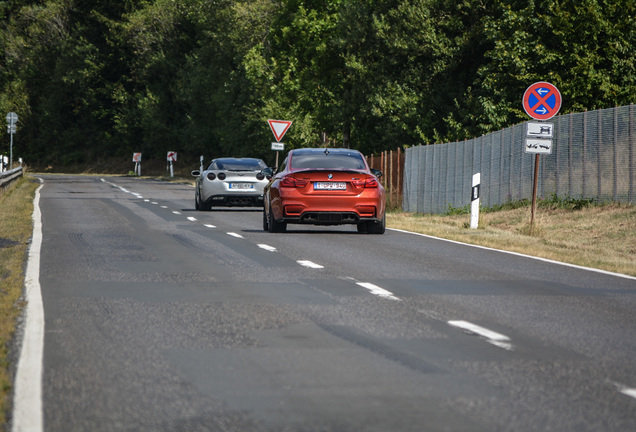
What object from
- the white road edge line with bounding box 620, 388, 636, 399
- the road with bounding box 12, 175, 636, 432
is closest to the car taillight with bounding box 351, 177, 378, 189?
the road with bounding box 12, 175, 636, 432

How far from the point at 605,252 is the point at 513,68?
18827mm

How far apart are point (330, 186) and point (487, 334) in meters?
Answer: 11.2

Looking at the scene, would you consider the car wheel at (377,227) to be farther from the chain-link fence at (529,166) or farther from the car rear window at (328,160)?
the chain-link fence at (529,166)

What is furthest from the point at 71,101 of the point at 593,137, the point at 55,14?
the point at 593,137

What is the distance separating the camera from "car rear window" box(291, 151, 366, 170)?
64.5ft

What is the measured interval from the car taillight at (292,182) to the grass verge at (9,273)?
4354mm

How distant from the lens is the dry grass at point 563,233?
15898 millimetres

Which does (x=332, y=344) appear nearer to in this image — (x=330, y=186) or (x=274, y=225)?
(x=330, y=186)

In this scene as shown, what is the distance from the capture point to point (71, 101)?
9575 centimetres

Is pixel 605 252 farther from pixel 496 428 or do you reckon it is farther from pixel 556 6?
pixel 556 6

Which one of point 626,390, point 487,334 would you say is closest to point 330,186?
point 487,334

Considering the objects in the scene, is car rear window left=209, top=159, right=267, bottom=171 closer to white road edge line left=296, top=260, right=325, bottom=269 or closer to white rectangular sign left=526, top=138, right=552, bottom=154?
white rectangular sign left=526, top=138, right=552, bottom=154

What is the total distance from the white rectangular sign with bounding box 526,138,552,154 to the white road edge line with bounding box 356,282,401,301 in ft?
30.0

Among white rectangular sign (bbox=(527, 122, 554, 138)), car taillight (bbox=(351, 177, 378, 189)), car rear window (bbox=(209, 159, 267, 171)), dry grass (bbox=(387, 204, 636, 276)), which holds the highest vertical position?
white rectangular sign (bbox=(527, 122, 554, 138))
